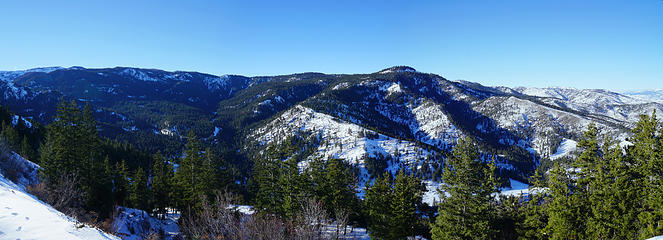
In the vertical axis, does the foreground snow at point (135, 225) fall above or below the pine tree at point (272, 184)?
below

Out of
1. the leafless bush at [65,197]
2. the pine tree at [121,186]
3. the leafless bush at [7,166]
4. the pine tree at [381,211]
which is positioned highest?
the leafless bush at [7,166]

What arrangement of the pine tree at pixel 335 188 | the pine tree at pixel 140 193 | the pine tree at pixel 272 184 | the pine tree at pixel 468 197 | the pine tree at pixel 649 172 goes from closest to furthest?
the pine tree at pixel 649 172
the pine tree at pixel 468 197
the pine tree at pixel 272 184
the pine tree at pixel 335 188
the pine tree at pixel 140 193

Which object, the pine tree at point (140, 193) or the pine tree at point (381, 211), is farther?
the pine tree at point (140, 193)

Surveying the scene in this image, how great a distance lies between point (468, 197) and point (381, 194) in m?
15.4

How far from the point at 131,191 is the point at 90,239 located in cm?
4825

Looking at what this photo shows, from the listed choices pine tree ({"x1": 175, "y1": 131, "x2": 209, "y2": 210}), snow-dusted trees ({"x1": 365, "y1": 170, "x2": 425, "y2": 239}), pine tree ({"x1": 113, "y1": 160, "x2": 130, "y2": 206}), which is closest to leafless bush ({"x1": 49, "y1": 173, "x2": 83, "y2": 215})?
pine tree ({"x1": 175, "y1": 131, "x2": 209, "y2": 210})

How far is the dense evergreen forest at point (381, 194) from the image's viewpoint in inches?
798

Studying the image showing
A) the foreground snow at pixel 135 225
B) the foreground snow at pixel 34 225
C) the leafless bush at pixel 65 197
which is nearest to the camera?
the foreground snow at pixel 34 225

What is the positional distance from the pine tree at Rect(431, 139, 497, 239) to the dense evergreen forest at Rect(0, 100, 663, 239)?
96 mm

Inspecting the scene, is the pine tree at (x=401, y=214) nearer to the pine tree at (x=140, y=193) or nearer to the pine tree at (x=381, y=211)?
the pine tree at (x=381, y=211)

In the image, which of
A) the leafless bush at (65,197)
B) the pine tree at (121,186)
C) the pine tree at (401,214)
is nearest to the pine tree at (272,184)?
the pine tree at (401,214)

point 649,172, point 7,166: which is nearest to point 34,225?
point 7,166

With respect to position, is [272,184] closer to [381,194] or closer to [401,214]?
[381,194]

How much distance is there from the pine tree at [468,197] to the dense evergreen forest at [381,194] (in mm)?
96
